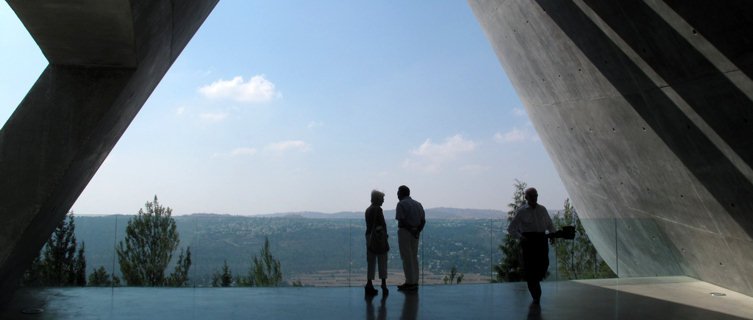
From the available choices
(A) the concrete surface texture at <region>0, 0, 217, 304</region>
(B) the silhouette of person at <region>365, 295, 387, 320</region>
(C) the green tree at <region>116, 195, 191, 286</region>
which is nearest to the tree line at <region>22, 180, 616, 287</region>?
(C) the green tree at <region>116, 195, 191, 286</region>

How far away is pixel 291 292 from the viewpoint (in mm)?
6453

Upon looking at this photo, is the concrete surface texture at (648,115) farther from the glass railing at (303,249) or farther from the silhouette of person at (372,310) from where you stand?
the silhouette of person at (372,310)

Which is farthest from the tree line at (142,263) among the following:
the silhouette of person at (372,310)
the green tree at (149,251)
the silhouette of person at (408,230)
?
the silhouette of person at (372,310)

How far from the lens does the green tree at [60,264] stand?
6.51 metres

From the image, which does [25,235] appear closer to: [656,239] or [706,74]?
[706,74]

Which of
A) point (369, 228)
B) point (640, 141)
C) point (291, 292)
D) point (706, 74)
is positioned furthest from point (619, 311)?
point (291, 292)

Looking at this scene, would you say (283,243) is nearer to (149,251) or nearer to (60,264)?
(149,251)

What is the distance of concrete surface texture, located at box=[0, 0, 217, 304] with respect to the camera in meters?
3.88

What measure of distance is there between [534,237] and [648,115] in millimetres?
1764

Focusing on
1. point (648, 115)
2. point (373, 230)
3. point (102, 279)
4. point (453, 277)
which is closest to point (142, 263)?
point (102, 279)

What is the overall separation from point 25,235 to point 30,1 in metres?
1.77

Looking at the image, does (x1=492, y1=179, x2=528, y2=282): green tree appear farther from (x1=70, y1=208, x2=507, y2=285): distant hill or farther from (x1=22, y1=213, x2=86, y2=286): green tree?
(x1=22, y1=213, x2=86, y2=286): green tree

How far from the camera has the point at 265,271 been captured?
23.4 ft

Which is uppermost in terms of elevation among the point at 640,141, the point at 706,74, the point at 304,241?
the point at 706,74
